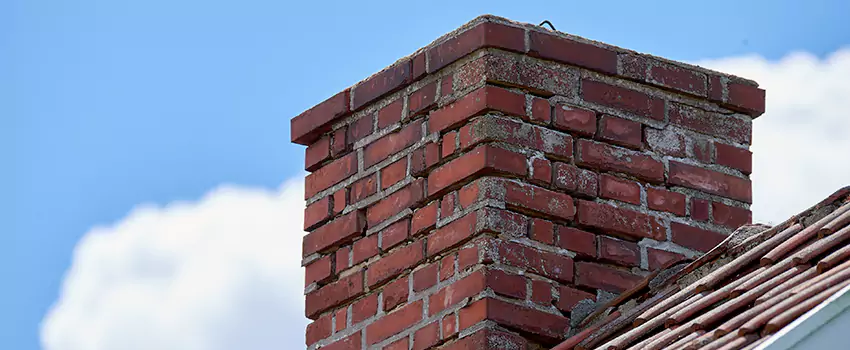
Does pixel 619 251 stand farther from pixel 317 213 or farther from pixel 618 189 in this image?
pixel 317 213

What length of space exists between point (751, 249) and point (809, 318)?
1202 millimetres

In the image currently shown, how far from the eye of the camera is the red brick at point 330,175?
541 centimetres

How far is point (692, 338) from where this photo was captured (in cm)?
396

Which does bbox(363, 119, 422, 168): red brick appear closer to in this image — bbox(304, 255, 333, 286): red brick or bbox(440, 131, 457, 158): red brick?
bbox(440, 131, 457, 158): red brick

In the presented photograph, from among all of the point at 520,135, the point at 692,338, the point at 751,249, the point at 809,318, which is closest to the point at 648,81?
the point at 520,135

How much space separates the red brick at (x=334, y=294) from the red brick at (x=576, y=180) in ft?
2.29

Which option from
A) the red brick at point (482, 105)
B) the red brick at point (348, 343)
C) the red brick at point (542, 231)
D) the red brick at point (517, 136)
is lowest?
the red brick at point (348, 343)

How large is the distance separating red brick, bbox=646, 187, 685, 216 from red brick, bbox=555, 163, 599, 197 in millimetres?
197

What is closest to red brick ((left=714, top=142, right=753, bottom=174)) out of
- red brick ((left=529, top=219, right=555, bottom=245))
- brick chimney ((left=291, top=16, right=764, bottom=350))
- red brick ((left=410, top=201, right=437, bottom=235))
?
brick chimney ((left=291, top=16, right=764, bottom=350))

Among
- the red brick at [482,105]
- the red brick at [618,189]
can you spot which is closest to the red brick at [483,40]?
the red brick at [482,105]

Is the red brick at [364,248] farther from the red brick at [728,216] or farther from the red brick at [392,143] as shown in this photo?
the red brick at [728,216]

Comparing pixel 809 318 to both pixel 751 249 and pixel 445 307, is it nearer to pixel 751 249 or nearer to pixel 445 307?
pixel 751 249

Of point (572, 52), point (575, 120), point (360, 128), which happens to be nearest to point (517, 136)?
point (575, 120)

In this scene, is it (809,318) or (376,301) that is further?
(376,301)
